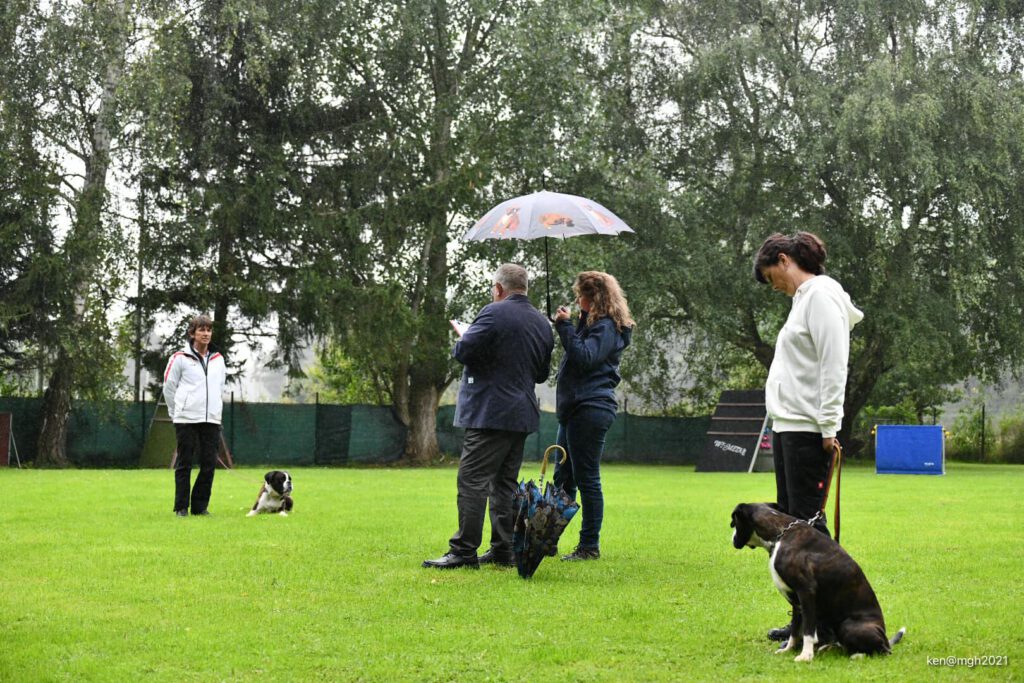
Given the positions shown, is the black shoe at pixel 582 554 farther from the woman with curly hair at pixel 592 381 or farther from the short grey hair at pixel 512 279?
the short grey hair at pixel 512 279

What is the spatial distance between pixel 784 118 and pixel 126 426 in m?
16.2

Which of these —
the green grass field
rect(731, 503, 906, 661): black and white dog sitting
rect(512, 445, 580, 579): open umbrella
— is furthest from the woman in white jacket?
rect(731, 503, 906, 661): black and white dog sitting

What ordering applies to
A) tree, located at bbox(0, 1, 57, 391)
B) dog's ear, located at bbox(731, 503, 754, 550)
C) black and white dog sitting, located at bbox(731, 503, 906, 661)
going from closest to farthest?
black and white dog sitting, located at bbox(731, 503, 906, 661), dog's ear, located at bbox(731, 503, 754, 550), tree, located at bbox(0, 1, 57, 391)

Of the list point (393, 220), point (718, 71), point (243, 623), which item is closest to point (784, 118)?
point (718, 71)

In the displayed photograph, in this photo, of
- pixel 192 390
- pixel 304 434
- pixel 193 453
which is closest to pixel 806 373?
pixel 192 390

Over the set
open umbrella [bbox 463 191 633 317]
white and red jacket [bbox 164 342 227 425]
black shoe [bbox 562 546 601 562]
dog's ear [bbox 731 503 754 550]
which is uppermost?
open umbrella [bbox 463 191 633 317]

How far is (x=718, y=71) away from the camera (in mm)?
26891

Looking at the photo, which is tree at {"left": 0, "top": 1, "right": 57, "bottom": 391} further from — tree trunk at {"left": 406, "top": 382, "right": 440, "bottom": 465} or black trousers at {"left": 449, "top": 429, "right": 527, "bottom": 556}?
black trousers at {"left": 449, "top": 429, "right": 527, "bottom": 556}

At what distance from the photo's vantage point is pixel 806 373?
5312 mm

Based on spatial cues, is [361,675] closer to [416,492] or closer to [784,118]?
[416,492]

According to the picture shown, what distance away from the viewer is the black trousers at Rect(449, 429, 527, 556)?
24.9ft

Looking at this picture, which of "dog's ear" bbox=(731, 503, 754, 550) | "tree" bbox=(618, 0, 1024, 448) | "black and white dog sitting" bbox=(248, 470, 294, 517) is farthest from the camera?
"tree" bbox=(618, 0, 1024, 448)

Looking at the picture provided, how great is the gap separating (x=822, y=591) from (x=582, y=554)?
3434 mm

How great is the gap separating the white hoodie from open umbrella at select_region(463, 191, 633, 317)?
277cm
